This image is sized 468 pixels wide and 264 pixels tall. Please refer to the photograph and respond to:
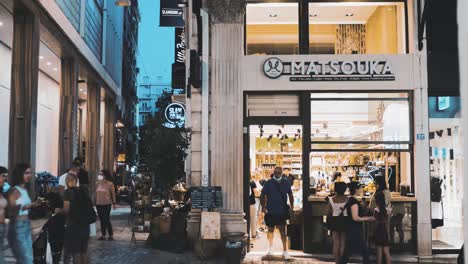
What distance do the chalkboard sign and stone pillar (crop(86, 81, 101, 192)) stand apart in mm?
20454

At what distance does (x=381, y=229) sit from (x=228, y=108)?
4432 millimetres

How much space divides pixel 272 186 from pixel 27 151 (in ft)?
29.7

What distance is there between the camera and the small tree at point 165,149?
44.9ft

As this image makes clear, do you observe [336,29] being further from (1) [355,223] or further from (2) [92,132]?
(2) [92,132]

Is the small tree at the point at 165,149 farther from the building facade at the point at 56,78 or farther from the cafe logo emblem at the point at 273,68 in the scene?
the building facade at the point at 56,78

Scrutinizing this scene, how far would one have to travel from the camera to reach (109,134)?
38.5 m

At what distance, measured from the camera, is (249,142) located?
12359mm

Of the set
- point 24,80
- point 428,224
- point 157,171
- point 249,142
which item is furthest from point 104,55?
point 428,224

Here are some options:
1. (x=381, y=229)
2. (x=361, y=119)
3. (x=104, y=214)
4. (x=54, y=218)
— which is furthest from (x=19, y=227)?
(x=361, y=119)

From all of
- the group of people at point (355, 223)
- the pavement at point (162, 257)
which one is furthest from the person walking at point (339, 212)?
the pavement at point (162, 257)

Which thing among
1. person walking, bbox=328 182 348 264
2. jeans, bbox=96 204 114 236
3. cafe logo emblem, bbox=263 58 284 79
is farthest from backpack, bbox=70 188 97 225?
jeans, bbox=96 204 114 236

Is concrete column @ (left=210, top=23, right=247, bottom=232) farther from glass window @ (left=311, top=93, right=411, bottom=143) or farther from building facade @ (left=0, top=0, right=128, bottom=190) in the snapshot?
building facade @ (left=0, top=0, right=128, bottom=190)

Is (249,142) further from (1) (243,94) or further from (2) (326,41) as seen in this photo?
(2) (326,41)

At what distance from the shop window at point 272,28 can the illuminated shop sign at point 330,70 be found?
1.43ft
